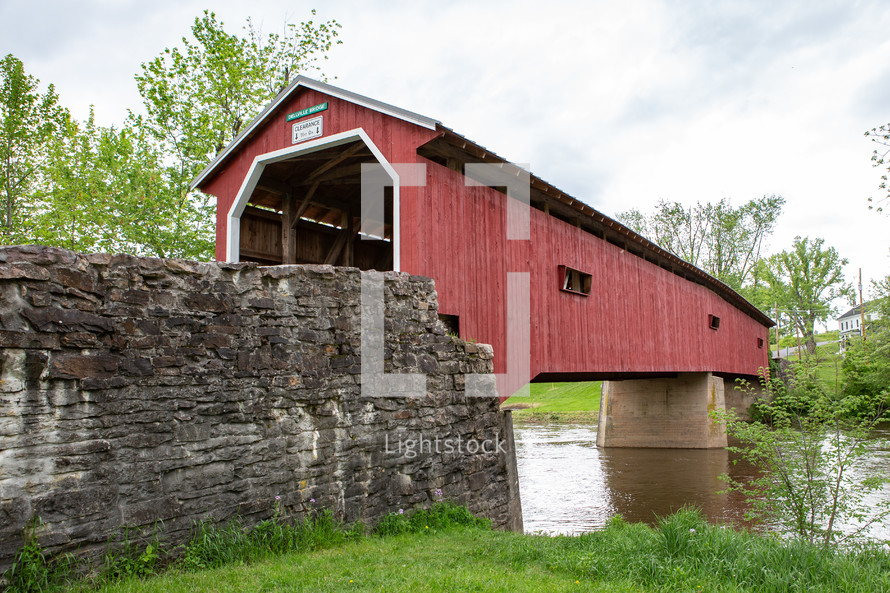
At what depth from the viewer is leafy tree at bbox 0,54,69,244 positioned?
14.8 meters

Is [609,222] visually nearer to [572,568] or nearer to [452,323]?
[452,323]

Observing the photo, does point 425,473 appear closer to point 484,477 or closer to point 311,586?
point 484,477

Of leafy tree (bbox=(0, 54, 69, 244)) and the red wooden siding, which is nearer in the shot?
the red wooden siding

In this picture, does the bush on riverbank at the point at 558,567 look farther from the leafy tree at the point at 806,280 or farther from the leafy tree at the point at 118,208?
the leafy tree at the point at 806,280

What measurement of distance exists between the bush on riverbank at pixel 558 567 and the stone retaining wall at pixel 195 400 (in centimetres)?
49

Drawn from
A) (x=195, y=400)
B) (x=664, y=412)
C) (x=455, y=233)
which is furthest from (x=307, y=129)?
(x=664, y=412)

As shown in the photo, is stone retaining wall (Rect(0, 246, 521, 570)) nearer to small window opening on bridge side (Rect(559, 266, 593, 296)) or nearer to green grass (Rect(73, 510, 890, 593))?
green grass (Rect(73, 510, 890, 593))

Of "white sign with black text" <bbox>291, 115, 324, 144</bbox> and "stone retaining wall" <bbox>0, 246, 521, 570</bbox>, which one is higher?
"white sign with black text" <bbox>291, 115, 324, 144</bbox>

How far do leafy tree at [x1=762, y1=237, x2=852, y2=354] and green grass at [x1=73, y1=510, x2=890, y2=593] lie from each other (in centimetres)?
4205

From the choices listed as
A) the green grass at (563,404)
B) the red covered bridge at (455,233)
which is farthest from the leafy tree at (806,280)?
the red covered bridge at (455,233)

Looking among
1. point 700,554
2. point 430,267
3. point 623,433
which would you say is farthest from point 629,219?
point 700,554

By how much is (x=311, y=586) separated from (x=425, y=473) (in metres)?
2.70

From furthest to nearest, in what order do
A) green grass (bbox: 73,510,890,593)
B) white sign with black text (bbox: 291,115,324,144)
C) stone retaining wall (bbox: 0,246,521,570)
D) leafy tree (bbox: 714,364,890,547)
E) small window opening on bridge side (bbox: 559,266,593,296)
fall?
small window opening on bridge side (bbox: 559,266,593,296)
white sign with black text (bbox: 291,115,324,144)
leafy tree (bbox: 714,364,890,547)
green grass (bbox: 73,510,890,593)
stone retaining wall (bbox: 0,246,521,570)

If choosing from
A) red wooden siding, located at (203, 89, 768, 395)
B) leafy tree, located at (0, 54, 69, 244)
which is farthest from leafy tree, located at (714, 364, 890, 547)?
leafy tree, located at (0, 54, 69, 244)
